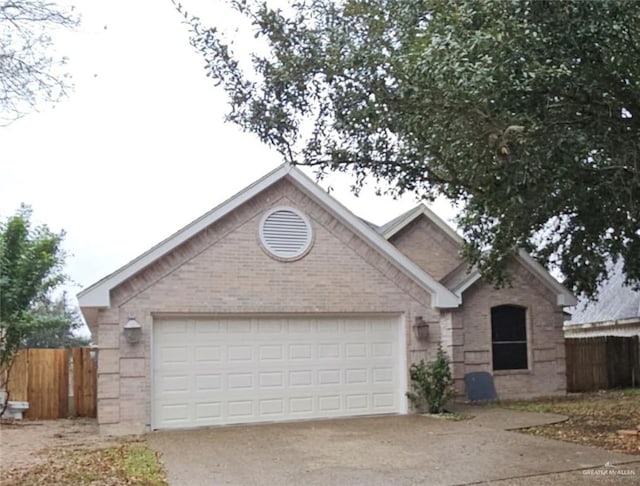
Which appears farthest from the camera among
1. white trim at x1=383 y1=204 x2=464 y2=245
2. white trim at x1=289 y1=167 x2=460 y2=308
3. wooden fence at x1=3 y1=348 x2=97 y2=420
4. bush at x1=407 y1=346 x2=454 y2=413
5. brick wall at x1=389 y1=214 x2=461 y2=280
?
brick wall at x1=389 y1=214 x2=461 y2=280

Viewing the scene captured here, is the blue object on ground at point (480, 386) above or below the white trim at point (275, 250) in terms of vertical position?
below

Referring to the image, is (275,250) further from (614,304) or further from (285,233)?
(614,304)

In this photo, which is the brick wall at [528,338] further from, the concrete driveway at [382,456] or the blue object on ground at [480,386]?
the concrete driveway at [382,456]

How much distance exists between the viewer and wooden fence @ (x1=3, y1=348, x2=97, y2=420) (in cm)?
1670

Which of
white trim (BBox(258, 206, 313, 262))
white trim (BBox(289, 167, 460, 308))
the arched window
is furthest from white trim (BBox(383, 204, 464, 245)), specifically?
white trim (BBox(258, 206, 313, 262))

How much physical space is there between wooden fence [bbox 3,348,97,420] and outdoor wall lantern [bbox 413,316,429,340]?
25.8 ft

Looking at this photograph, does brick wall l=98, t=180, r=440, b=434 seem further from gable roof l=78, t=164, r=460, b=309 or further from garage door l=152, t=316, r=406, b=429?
garage door l=152, t=316, r=406, b=429

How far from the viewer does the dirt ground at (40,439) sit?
422 inches

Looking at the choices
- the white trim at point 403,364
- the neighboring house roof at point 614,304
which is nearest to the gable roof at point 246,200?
the white trim at point 403,364

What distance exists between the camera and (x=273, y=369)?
47.0 ft

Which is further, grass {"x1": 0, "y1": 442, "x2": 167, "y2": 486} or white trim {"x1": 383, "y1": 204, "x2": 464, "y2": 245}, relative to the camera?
white trim {"x1": 383, "y1": 204, "x2": 464, "y2": 245}

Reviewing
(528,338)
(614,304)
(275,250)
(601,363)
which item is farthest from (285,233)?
(614,304)

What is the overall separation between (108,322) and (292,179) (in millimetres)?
4636

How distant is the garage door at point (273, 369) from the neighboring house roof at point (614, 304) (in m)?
11.9
